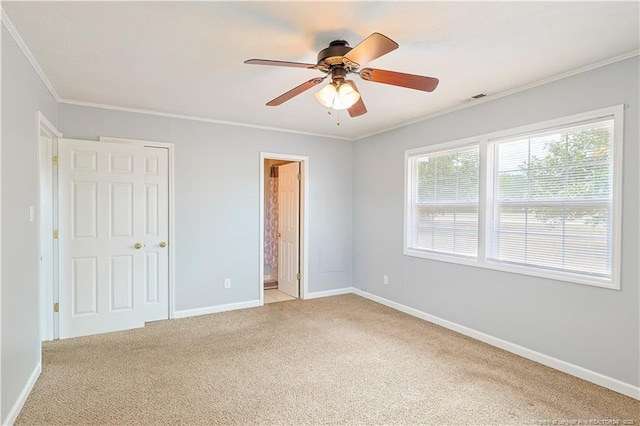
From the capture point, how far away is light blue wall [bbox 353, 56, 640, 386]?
8.01ft

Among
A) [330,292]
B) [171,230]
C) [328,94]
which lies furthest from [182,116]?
[330,292]

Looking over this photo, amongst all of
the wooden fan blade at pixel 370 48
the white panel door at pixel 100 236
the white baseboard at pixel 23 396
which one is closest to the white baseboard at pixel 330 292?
the white panel door at pixel 100 236

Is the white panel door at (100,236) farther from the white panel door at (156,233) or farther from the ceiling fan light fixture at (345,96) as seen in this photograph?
the ceiling fan light fixture at (345,96)

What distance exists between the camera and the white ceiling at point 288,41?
192cm

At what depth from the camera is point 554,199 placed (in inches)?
114

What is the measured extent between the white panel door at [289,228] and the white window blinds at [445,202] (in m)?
1.70

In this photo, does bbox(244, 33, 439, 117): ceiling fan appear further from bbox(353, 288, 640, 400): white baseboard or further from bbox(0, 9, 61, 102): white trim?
bbox(353, 288, 640, 400): white baseboard

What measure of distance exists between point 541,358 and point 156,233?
4.03 metres

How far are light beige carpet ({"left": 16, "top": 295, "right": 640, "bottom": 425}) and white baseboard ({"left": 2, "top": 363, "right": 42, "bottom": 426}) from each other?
4cm

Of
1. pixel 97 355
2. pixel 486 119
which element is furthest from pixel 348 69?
pixel 97 355

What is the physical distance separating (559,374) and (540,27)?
2575 millimetres

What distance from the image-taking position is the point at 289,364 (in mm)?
2902

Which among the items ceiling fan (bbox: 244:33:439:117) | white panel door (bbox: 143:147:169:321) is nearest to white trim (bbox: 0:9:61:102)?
white panel door (bbox: 143:147:169:321)

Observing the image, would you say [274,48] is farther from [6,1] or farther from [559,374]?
[559,374]
